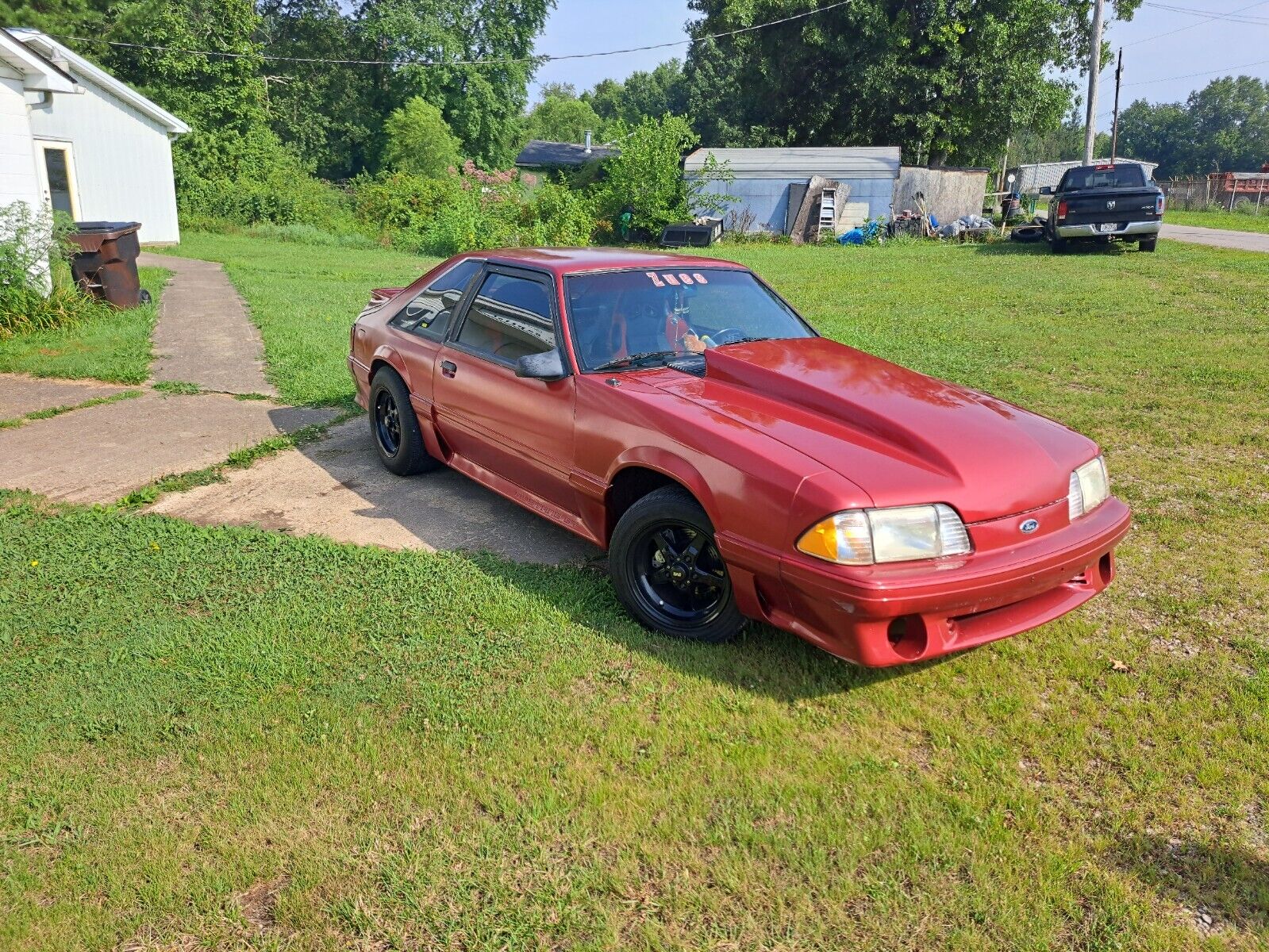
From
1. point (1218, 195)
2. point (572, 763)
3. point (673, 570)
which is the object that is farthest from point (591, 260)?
point (1218, 195)

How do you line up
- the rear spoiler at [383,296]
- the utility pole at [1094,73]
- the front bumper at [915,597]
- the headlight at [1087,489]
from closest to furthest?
1. the front bumper at [915,597]
2. the headlight at [1087,489]
3. the rear spoiler at [383,296]
4. the utility pole at [1094,73]

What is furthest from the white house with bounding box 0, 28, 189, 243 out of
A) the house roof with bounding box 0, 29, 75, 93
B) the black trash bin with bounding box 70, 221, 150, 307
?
the black trash bin with bounding box 70, 221, 150, 307

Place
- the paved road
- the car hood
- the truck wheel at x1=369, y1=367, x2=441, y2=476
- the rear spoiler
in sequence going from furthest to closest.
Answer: the paved road
the rear spoiler
the truck wheel at x1=369, y1=367, x2=441, y2=476
the car hood

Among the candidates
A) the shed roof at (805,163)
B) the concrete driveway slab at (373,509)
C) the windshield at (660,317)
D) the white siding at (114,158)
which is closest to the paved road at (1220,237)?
the shed roof at (805,163)

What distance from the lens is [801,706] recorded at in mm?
3301

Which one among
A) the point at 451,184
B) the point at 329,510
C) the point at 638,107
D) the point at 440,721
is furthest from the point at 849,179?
the point at 638,107

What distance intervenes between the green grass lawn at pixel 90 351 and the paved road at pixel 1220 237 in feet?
62.3

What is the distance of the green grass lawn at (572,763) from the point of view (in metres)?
2.41

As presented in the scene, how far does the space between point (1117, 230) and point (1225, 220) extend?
56.1ft

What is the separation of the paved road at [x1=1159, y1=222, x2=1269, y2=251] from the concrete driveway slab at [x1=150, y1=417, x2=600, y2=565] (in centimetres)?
1840

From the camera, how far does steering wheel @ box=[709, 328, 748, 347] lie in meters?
4.57

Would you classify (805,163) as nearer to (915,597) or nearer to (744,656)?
(744,656)

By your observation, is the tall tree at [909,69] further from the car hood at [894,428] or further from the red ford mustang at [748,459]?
the car hood at [894,428]

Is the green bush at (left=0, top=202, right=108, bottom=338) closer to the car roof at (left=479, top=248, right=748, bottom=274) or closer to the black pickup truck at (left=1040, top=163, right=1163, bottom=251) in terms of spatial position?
the car roof at (left=479, top=248, right=748, bottom=274)
